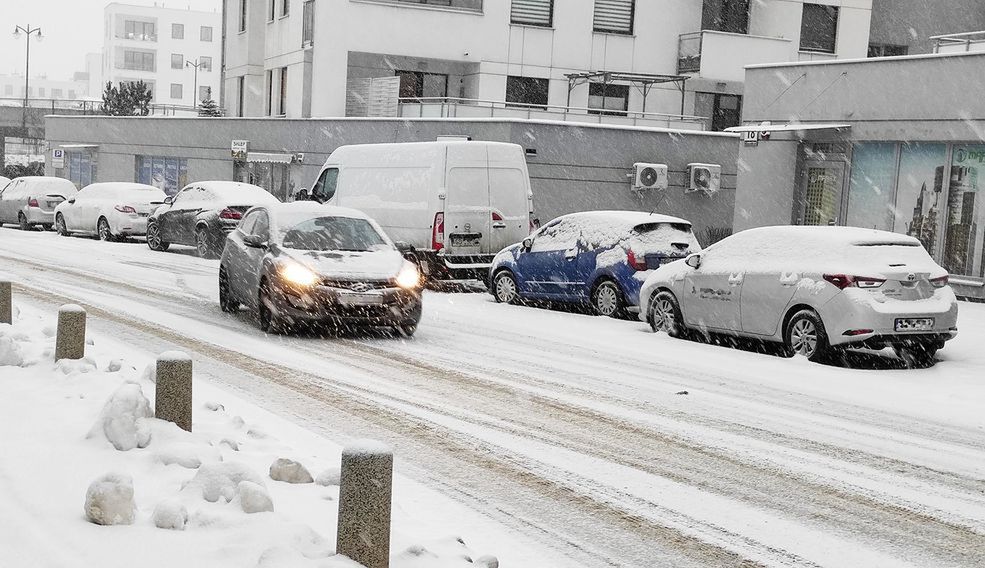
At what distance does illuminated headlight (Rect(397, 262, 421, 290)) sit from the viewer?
524 inches

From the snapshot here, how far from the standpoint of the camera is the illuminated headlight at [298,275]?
13.0 meters

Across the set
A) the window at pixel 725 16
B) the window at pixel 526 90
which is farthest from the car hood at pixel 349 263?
the window at pixel 725 16

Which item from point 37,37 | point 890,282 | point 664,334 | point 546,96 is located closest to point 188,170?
point 546,96

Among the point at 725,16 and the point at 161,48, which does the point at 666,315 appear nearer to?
the point at 725,16

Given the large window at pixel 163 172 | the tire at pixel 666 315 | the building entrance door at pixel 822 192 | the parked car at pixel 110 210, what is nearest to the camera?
the tire at pixel 666 315

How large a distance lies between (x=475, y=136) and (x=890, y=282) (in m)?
18.3

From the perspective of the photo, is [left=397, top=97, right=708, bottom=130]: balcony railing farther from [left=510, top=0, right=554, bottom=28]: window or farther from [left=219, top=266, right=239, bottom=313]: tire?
[left=219, top=266, right=239, bottom=313]: tire

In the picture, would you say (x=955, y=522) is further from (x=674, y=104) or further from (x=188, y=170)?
(x=188, y=170)

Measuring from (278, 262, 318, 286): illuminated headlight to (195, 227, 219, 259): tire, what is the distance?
11425mm

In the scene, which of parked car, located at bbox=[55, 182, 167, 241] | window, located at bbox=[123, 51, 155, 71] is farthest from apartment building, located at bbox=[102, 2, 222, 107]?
parked car, located at bbox=[55, 182, 167, 241]

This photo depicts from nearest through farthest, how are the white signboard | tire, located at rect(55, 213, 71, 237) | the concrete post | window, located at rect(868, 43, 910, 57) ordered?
the concrete post → tire, located at rect(55, 213, 71, 237) → window, located at rect(868, 43, 910, 57) → the white signboard

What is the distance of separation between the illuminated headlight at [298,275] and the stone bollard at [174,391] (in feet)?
18.8

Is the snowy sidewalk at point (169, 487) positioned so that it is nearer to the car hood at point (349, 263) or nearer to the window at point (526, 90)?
the car hood at point (349, 263)

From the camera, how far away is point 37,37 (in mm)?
79375
